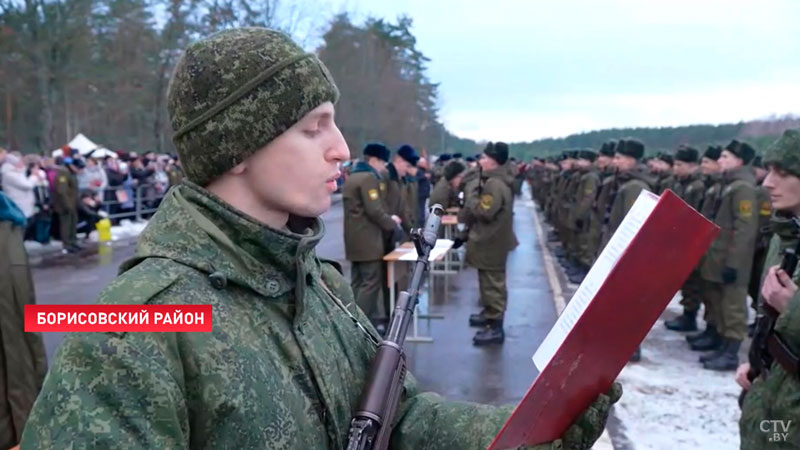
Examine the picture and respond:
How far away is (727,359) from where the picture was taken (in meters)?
6.23

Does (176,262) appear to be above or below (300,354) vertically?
above

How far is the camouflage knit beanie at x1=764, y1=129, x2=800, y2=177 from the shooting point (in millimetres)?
3166

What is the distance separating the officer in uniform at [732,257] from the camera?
6.31 m

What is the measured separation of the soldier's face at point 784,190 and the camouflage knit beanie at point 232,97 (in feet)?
9.02

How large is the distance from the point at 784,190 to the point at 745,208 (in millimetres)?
3447

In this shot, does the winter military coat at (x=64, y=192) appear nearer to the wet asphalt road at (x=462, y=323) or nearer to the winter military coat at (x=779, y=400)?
the wet asphalt road at (x=462, y=323)

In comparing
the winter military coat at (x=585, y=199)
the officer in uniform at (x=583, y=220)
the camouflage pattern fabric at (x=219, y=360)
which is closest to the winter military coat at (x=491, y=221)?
the officer in uniform at (x=583, y=220)

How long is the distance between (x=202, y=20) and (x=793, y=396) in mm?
25072

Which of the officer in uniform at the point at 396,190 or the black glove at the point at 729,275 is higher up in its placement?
the officer in uniform at the point at 396,190

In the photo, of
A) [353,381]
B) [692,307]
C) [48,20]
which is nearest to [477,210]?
[692,307]

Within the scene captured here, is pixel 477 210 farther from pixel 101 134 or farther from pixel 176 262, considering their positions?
pixel 101 134

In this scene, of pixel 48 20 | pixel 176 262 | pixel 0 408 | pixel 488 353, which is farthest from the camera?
pixel 48 20

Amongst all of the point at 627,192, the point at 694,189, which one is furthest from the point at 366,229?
the point at 694,189

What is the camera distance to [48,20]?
805 inches
